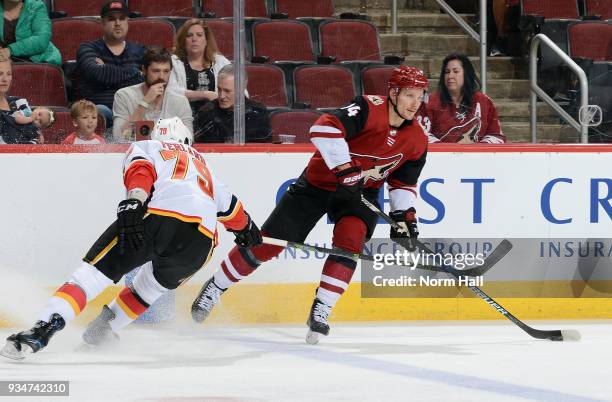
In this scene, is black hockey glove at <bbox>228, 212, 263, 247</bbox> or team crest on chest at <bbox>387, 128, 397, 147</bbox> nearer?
black hockey glove at <bbox>228, 212, 263, 247</bbox>

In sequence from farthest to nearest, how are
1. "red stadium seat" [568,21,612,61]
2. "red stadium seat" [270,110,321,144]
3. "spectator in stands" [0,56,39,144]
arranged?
"red stadium seat" [568,21,612,61] < "red stadium seat" [270,110,321,144] < "spectator in stands" [0,56,39,144]

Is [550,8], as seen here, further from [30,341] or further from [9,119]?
[30,341]

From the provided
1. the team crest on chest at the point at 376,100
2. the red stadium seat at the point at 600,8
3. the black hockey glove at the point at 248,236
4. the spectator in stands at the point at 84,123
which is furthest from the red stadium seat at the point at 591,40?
the spectator in stands at the point at 84,123

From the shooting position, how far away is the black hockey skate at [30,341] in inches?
181

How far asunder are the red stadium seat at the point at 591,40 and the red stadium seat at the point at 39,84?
2.62 meters

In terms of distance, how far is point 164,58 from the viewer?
6.02 meters

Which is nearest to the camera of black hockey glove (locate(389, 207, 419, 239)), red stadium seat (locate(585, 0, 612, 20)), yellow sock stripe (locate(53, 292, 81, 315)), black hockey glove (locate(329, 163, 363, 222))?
yellow sock stripe (locate(53, 292, 81, 315))

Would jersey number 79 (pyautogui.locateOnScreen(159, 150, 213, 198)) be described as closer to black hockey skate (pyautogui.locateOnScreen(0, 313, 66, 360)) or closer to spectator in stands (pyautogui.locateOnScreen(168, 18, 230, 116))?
black hockey skate (pyautogui.locateOnScreen(0, 313, 66, 360))

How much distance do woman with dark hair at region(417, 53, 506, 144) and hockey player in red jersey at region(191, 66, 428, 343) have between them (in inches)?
25.0

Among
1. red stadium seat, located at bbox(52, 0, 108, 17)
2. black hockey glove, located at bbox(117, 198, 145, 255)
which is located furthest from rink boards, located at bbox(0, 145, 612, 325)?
black hockey glove, located at bbox(117, 198, 145, 255)

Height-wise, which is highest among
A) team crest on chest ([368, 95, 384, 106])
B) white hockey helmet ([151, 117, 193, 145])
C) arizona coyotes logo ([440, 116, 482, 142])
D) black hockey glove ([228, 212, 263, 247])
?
team crest on chest ([368, 95, 384, 106])

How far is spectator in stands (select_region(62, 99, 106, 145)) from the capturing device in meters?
5.86

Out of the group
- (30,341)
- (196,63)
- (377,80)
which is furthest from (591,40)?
(30,341)

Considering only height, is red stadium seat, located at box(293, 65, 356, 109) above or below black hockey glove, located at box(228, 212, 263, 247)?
above
